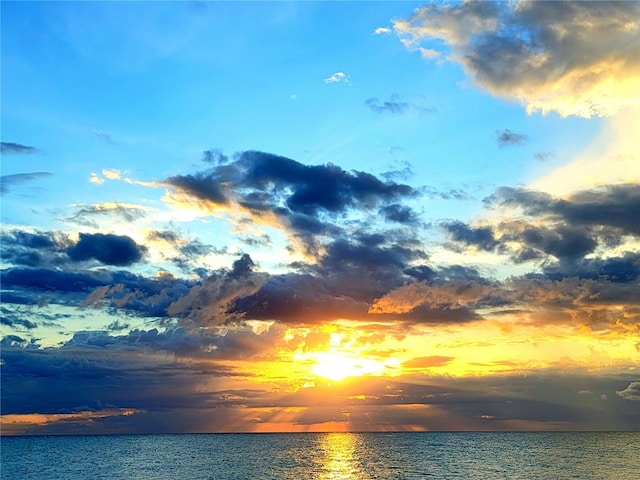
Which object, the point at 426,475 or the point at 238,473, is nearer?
the point at 426,475

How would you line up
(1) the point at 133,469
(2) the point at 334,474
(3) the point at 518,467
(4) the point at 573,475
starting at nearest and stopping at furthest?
(4) the point at 573,475
(2) the point at 334,474
(3) the point at 518,467
(1) the point at 133,469

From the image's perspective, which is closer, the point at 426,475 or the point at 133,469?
the point at 426,475

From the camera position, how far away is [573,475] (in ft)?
523

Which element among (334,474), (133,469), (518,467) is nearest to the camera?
(334,474)

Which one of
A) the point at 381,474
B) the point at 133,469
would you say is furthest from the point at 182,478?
the point at 381,474

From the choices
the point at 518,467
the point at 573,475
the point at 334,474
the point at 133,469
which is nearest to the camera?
the point at 573,475

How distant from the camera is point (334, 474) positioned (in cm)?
17162

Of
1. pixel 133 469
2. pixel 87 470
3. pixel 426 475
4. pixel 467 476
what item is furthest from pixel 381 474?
pixel 87 470

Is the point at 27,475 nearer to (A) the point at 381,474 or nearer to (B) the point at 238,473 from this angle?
(B) the point at 238,473

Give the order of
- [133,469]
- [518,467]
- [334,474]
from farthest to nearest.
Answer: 1. [133,469]
2. [518,467]
3. [334,474]

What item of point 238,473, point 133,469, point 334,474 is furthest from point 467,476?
point 133,469

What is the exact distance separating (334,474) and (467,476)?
37332 mm

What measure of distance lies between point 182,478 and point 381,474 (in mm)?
55734

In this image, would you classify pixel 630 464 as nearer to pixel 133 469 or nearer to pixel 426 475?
pixel 426 475
